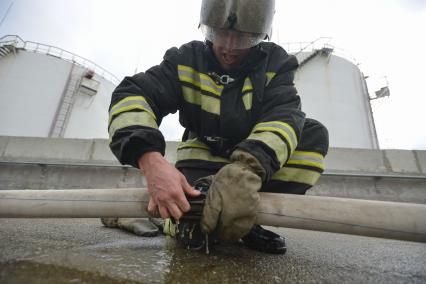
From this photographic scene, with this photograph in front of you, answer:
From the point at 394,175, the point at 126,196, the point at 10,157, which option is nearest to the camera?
the point at 126,196

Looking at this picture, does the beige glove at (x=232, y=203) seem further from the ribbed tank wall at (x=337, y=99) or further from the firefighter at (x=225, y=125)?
the ribbed tank wall at (x=337, y=99)

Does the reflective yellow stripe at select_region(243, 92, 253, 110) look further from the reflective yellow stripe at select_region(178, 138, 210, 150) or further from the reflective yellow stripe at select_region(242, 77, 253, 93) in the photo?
the reflective yellow stripe at select_region(178, 138, 210, 150)

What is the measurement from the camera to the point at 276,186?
145 cm

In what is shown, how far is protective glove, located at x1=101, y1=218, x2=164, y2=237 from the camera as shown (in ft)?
5.37

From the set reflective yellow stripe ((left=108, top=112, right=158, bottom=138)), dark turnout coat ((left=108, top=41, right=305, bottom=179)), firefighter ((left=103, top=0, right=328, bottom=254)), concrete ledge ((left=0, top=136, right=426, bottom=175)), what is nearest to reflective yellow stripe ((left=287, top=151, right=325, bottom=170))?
firefighter ((left=103, top=0, right=328, bottom=254))

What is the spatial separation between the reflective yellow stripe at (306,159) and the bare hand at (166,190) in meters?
0.71

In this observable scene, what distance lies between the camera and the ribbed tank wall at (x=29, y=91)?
31.9 ft

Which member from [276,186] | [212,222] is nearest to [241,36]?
[276,186]

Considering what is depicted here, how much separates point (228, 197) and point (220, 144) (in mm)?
643

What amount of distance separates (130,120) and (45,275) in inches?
24.7

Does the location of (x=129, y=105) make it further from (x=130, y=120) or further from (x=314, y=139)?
(x=314, y=139)

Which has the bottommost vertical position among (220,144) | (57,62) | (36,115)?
(220,144)

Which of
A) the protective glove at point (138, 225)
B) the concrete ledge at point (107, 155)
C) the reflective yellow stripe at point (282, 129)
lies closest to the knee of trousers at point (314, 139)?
the reflective yellow stripe at point (282, 129)

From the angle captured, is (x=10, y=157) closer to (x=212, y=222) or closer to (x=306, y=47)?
(x=212, y=222)
